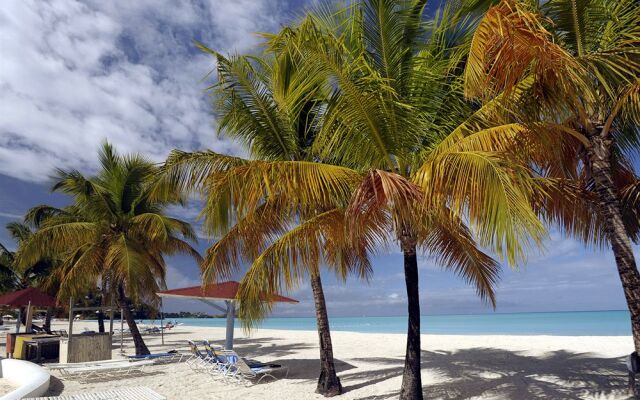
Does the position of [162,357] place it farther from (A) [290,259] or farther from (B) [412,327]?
(B) [412,327]

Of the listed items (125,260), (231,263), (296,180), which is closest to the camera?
(296,180)

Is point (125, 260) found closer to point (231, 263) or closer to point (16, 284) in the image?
point (231, 263)

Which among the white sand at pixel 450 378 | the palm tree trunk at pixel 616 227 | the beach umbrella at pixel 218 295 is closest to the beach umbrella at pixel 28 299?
the white sand at pixel 450 378

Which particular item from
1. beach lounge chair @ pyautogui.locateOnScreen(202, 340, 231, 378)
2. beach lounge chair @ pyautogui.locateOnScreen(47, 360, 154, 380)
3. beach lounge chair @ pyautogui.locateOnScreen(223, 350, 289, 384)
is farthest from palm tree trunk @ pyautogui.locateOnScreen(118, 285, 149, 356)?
beach lounge chair @ pyautogui.locateOnScreen(223, 350, 289, 384)

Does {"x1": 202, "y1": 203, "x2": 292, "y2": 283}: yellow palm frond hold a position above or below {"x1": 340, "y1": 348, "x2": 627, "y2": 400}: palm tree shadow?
above

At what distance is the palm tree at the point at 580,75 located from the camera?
14.3ft

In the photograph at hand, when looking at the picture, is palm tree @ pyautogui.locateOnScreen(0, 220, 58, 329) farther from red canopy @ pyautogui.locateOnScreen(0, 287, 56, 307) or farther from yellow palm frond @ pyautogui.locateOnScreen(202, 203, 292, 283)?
yellow palm frond @ pyautogui.locateOnScreen(202, 203, 292, 283)

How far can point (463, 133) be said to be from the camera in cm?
608

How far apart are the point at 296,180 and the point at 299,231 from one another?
70 cm

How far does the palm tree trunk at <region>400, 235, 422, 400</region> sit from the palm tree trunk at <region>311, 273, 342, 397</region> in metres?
1.99

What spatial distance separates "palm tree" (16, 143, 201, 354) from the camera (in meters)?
13.5

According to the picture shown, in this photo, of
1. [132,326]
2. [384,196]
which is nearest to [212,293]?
[132,326]

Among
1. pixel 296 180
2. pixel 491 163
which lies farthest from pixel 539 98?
pixel 296 180

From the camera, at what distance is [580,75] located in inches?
187
